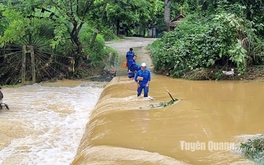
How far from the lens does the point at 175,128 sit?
27.2 feet

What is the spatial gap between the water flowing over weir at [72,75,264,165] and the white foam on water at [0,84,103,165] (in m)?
0.59

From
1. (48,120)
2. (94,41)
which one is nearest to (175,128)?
(48,120)

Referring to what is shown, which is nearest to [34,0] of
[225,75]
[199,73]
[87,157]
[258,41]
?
[199,73]

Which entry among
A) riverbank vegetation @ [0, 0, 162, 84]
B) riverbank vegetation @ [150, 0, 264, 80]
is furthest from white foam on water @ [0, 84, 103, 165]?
riverbank vegetation @ [150, 0, 264, 80]

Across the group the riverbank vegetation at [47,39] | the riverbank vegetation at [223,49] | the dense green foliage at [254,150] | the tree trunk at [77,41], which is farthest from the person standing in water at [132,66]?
the dense green foliage at [254,150]

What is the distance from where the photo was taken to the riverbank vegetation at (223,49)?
1586cm

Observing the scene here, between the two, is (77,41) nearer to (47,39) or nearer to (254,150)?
(47,39)

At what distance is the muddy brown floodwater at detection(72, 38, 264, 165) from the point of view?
21.6 ft

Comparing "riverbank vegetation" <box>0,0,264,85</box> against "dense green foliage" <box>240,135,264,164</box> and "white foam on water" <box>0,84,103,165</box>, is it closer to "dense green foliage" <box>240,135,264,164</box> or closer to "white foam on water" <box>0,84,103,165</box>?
"white foam on water" <box>0,84,103,165</box>

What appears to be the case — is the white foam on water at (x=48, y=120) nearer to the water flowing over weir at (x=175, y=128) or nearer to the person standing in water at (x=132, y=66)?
the water flowing over weir at (x=175, y=128)

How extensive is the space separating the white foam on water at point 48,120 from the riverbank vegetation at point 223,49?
4.12 metres

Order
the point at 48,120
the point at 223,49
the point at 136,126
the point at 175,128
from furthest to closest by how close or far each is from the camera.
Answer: the point at 223,49, the point at 48,120, the point at 136,126, the point at 175,128

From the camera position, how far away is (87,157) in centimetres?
687

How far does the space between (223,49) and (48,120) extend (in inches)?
348
